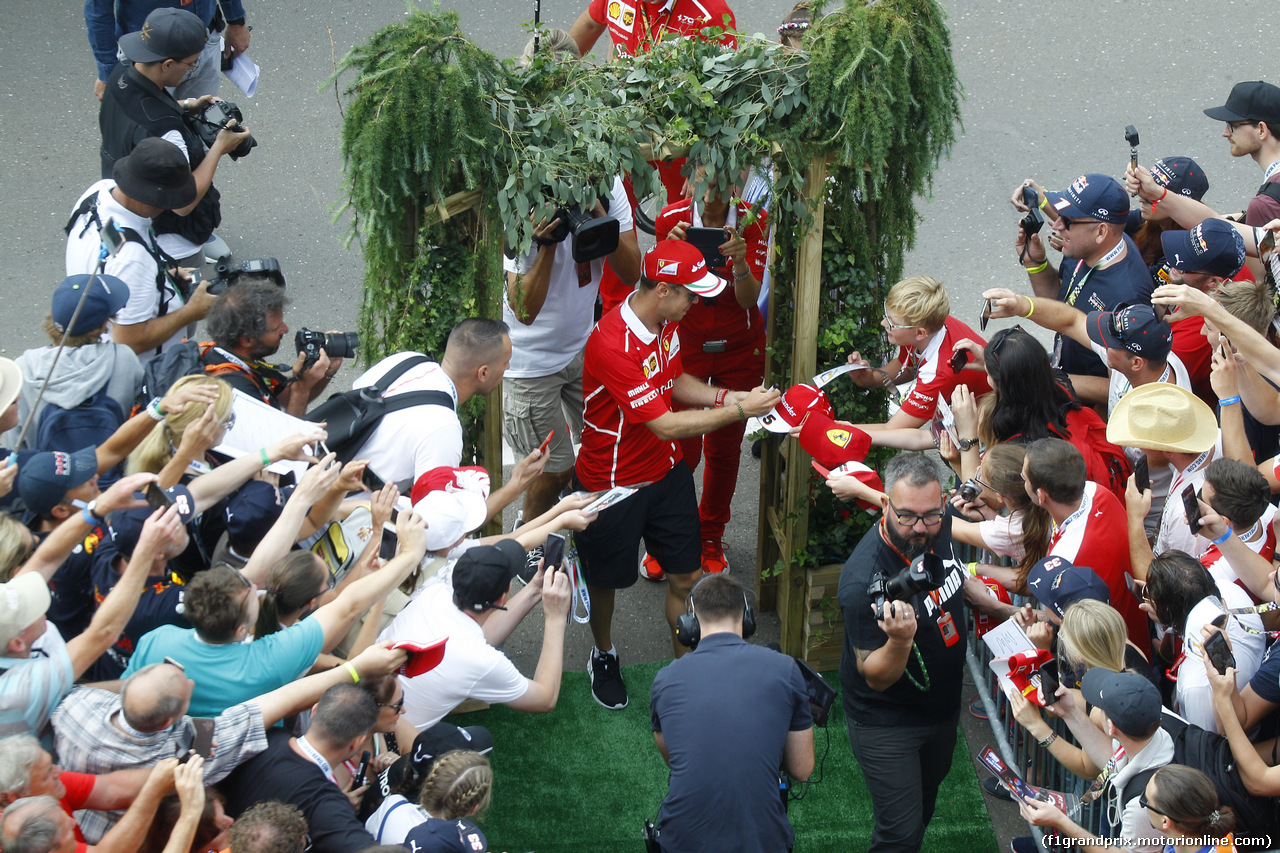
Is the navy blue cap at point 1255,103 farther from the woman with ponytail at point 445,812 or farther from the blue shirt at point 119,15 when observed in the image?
the blue shirt at point 119,15

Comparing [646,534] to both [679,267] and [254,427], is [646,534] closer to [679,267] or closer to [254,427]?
[679,267]

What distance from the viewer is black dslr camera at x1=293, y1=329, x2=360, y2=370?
5055mm

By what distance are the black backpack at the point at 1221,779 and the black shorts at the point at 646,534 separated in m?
2.40

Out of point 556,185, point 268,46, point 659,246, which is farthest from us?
point 268,46

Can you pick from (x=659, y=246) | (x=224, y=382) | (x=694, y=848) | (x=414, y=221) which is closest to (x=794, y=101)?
(x=659, y=246)

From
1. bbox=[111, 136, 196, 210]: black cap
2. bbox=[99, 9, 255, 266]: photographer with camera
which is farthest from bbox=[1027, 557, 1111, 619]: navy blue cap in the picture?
bbox=[99, 9, 255, 266]: photographer with camera

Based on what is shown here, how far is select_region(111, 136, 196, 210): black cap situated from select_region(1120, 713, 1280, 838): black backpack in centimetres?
469

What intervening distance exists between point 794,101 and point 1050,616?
2.36m

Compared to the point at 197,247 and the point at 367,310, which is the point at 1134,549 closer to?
the point at 367,310

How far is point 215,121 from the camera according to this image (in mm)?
6109

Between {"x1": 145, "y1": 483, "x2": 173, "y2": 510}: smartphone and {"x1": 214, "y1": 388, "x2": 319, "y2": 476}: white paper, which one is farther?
{"x1": 214, "y1": 388, "x2": 319, "y2": 476}: white paper

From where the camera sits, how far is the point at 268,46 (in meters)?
9.84

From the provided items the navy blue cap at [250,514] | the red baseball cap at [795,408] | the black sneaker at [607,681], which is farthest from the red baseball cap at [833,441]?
the navy blue cap at [250,514]

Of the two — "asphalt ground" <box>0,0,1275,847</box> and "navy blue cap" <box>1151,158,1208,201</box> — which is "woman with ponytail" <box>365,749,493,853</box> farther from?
"navy blue cap" <box>1151,158,1208,201</box>
